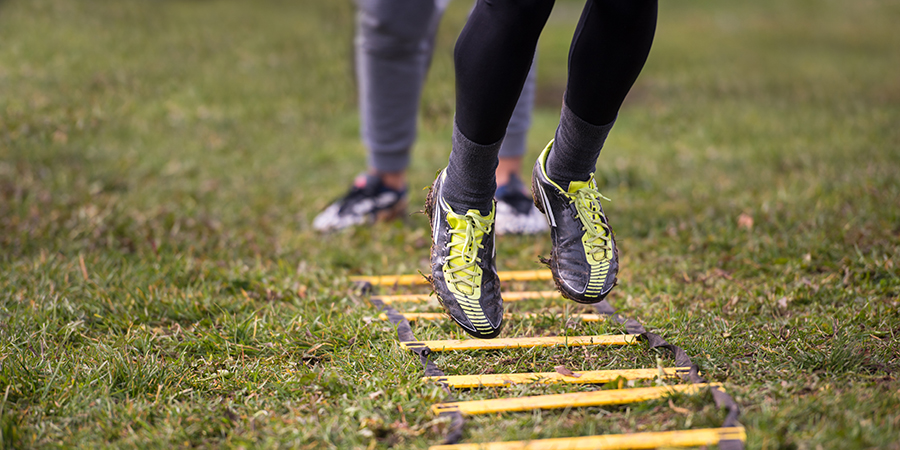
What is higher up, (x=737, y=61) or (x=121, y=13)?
(x=121, y=13)

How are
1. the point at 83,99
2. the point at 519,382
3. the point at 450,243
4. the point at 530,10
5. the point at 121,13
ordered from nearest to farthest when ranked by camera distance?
the point at 530,10 < the point at 519,382 < the point at 450,243 < the point at 83,99 < the point at 121,13

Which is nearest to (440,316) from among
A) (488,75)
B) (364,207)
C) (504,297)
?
(504,297)

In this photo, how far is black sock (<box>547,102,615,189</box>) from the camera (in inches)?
71.4

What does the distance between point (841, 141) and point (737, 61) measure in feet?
16.8

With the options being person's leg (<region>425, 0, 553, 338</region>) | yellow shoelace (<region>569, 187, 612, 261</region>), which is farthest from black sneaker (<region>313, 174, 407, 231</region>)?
yellow shoelace (<region>569, 187, 612, 261</region>)

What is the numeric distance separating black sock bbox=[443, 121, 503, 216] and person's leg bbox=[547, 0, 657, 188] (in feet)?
0.79

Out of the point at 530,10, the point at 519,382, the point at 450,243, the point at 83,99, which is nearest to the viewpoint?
the point at 530,10

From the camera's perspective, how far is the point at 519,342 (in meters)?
1.91

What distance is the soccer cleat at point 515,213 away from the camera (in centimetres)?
319

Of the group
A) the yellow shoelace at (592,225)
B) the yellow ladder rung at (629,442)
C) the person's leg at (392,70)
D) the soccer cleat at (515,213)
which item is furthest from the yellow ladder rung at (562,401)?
the person's leg at (392,70)

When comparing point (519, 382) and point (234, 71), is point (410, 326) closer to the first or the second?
point (519, 382)

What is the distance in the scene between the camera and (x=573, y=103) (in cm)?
179

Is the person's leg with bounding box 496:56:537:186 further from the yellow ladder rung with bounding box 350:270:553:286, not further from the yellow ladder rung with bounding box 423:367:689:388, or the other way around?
the yellow ladder rung with bounding box 423:367:689:388

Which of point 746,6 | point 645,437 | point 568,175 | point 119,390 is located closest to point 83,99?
point 119,390
